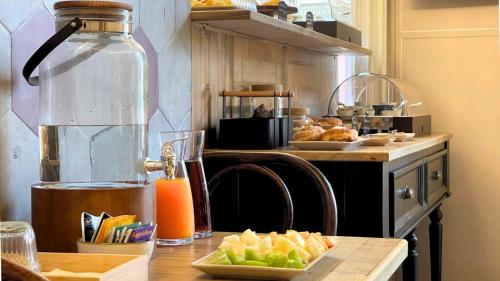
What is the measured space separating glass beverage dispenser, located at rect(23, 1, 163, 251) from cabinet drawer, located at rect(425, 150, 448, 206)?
72.9 inches

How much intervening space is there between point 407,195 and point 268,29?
27.0 inches

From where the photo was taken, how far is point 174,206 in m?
1.42

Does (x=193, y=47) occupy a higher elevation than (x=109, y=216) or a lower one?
higher

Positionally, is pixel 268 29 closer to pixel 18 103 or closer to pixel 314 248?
pixel 18 103

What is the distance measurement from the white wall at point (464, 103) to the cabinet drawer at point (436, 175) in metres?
0.57

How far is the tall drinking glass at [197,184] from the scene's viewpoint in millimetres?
1542

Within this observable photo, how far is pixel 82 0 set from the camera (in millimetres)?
1357

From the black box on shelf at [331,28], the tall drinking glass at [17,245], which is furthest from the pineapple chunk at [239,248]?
the black box on shelf at [331,28]

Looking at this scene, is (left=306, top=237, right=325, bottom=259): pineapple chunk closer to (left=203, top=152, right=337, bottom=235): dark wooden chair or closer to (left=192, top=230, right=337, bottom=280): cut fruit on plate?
(left=192, top=230, right=337, bottom=280): cut fruit on plate

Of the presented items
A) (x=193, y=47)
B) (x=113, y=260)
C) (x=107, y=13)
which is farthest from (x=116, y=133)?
(x=193, y=47)

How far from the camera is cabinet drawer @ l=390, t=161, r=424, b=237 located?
7.93 ft

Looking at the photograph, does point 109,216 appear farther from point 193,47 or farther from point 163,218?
point 193,47

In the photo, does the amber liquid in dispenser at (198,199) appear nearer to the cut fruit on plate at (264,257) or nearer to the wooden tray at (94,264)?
the cut fruit on plate at (264,257)

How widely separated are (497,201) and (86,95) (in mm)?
3193
